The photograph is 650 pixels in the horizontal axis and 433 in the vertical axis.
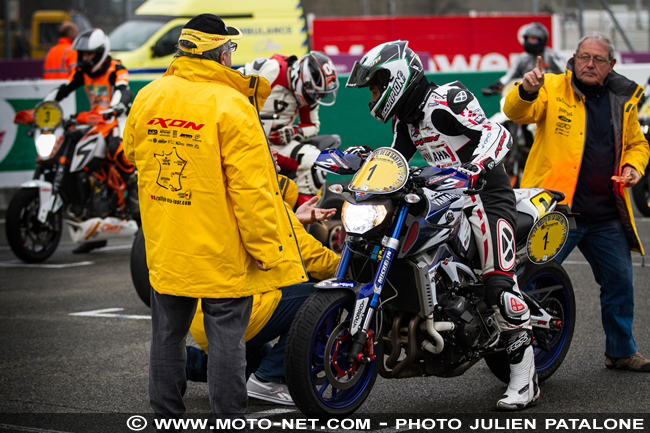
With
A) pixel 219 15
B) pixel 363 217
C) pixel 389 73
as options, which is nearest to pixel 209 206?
pixel 363 217

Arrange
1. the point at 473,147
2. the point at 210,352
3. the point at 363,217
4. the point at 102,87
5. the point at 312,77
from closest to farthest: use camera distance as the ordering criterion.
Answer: the point at 210,352 < the point at 363,217 < the point at 473,147 < the point at 312,77 < the point at 102,87

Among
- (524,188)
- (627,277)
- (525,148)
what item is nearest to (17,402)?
(524,188)

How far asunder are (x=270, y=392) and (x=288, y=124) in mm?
3778

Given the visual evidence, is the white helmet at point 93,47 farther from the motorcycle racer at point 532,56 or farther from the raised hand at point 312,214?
the raised hand at point 312,214

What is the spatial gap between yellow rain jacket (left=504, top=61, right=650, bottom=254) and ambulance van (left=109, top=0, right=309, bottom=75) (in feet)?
38.8

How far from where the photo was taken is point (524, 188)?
5648mm

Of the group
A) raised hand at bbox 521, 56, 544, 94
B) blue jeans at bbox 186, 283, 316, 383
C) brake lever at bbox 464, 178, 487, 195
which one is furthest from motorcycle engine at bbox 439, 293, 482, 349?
raised hand at bbox 521, 56, 544, 94

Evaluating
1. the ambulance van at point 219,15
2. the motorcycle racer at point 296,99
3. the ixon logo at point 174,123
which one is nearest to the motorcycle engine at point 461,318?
the ixon logo at point 174,123

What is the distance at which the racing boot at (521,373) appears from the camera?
4.94 metres

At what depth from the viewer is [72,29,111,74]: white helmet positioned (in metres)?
9.98

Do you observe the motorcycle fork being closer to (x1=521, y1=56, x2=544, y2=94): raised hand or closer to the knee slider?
the knee slider

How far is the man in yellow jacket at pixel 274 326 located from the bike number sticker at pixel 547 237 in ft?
3.68

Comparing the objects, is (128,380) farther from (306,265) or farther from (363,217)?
(363,217)

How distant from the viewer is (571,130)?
222 inches
